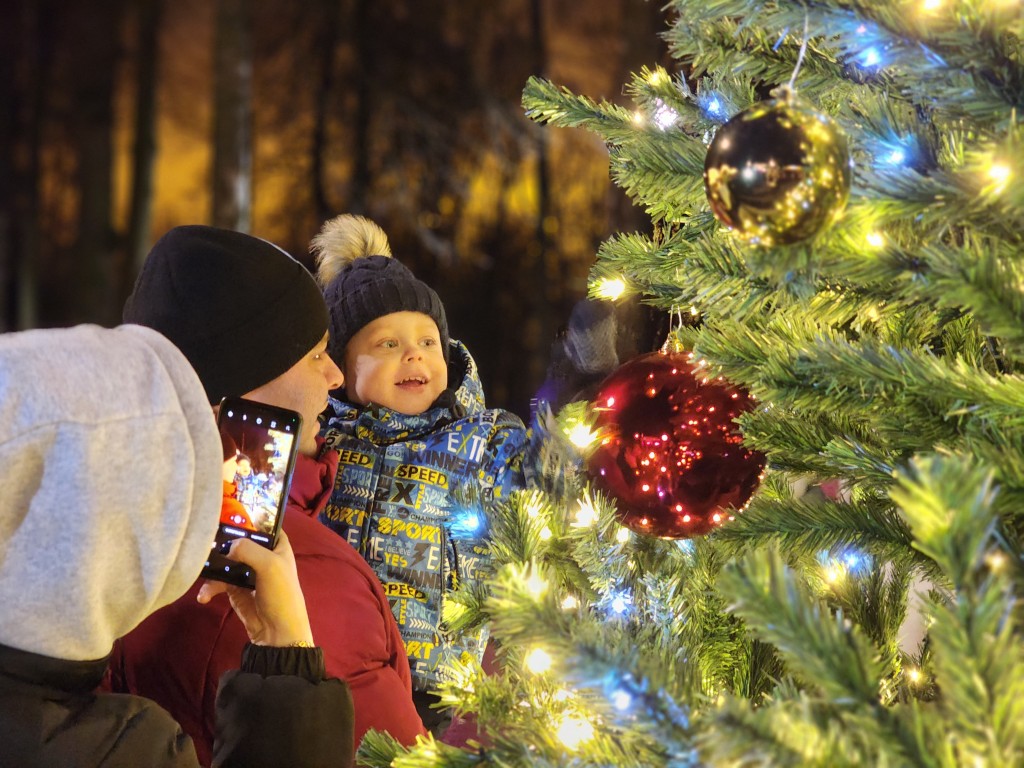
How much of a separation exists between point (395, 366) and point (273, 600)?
4.55 feet

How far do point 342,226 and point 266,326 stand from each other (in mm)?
1118

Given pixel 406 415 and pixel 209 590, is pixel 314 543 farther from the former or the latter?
pixel 406 415

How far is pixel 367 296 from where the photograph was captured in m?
2.84

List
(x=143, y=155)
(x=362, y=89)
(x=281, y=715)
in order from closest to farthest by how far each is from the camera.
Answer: (x=281, y=715) < (x=143, y=155) < (x=362, y=89)

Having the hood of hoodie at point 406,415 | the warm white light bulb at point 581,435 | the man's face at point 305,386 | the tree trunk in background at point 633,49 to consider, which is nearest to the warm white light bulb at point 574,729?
the warm white light bulb at point 581,435

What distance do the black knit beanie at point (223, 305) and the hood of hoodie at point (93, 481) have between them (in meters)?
0.81

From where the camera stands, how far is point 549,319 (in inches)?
500

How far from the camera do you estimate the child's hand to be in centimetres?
151

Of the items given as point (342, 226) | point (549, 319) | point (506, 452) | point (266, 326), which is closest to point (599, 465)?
point (266, 326)

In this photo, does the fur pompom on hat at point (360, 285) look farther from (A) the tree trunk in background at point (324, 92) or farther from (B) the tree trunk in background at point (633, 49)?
(A) the tree trunk in background at point (324, 92)

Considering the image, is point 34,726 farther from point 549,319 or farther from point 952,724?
point 549,319

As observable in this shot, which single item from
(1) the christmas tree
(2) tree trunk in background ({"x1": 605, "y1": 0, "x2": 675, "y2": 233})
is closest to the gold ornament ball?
(1) the christmas tree

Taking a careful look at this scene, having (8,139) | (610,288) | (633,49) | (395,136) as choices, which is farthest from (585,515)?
(8,139)

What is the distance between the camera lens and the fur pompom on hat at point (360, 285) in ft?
9.32
